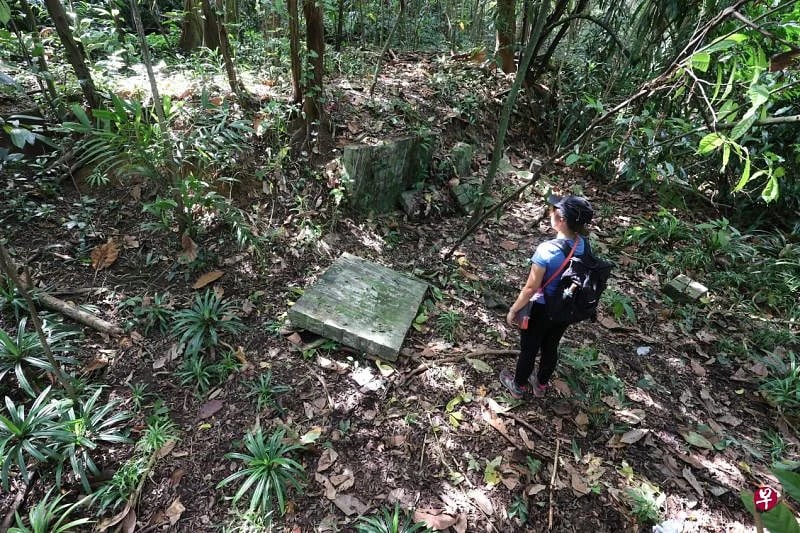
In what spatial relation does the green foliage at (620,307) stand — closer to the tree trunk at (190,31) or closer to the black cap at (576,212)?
the black cap at (576,212)

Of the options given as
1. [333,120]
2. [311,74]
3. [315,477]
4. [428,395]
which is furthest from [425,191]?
[315,477]

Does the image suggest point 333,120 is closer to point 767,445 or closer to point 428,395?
point 428,395

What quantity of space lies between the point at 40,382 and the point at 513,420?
348 centimetres

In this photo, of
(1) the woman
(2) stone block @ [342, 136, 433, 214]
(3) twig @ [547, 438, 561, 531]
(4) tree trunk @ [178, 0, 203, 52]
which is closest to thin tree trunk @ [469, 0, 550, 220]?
(2) stone block @ [342, 136, 433, 214]

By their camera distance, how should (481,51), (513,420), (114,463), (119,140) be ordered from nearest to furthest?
(114,463) < (513,420) < (119,140) < (481,51)

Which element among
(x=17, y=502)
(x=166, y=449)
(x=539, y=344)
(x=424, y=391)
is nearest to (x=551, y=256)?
(x=539, y=344)

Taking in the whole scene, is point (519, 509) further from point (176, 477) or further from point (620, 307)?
point (620, 307)

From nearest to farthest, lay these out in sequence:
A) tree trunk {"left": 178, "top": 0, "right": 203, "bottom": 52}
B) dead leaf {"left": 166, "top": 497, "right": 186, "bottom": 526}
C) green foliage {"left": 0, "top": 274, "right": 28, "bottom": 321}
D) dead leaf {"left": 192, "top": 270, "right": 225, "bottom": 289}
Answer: dead leaf {"left": 166, "top": 497, "right": 186, "bottom": 526} < green foliage {"left": 0, "top": 274, "right": 28, "bottom": 321} < dead leaf {"left": 192, "top": 270, "right": 225, "bottom": 289} < tree trunk {"left": 178, "top": 0, "right": 203, "bottom": 52}

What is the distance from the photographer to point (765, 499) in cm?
118

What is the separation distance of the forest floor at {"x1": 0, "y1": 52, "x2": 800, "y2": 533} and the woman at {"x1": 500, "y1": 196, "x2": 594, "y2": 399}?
1.58 ft

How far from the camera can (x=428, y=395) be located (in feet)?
11.1

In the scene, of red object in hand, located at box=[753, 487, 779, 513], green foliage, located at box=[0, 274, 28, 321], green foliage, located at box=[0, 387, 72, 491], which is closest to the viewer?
red object in hand, located at box=[753, 487, 779, 513]

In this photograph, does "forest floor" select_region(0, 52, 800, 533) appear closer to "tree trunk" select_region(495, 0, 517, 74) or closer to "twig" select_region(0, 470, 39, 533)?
"twig" select_region(0, 470, 39, 533)

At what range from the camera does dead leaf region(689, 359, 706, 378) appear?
4.04 m
